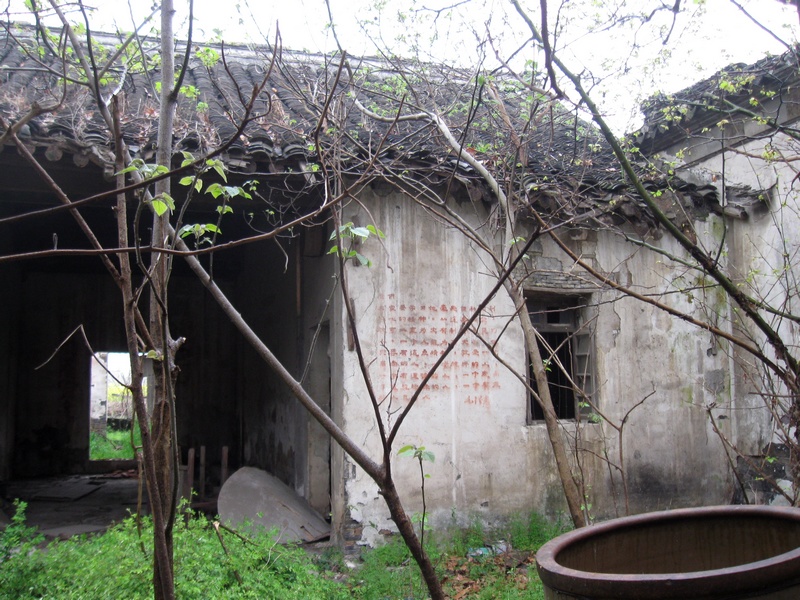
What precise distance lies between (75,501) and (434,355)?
593 cm

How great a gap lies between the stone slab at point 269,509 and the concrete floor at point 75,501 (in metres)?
0.97

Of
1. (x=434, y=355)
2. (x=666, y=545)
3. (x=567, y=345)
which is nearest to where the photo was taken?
(x=666, y=545)

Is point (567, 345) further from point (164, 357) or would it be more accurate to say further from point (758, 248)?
point (164, 357)

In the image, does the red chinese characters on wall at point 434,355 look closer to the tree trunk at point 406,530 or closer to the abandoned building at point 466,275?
the abandoned building at point 466,275

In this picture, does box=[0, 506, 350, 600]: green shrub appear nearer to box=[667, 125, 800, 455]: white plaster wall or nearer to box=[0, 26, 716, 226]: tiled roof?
box=[0, 26, 716, 226]: tiled roof

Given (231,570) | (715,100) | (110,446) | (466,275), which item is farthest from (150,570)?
(110,446)

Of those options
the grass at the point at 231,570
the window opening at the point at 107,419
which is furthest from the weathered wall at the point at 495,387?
the window opening at the point at 107,419

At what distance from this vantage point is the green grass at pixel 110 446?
14.1 meters

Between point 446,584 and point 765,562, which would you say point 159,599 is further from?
point 446,584

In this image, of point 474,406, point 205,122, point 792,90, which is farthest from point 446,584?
point 792,90

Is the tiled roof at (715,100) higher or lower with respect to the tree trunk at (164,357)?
higher

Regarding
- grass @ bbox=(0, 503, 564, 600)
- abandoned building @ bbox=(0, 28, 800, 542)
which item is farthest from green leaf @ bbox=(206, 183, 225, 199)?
abandoned building @ bbox=(0, 28, 800, 542)

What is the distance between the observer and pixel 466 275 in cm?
625

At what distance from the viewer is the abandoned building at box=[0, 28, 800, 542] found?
204 inches
